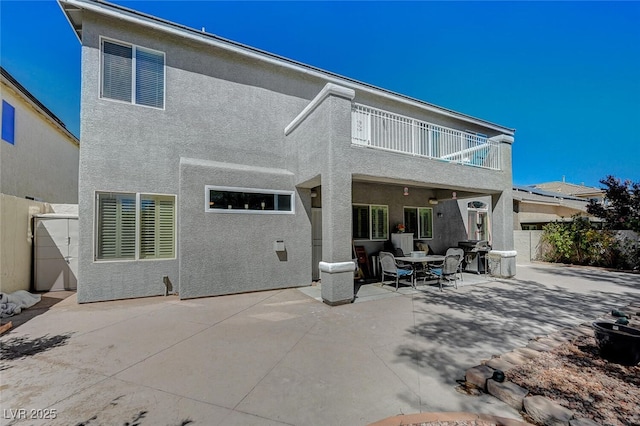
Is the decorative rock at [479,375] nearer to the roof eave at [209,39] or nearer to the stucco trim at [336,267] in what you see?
the stucco trim at [336,267]

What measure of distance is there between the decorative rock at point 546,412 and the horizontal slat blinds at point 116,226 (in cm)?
794

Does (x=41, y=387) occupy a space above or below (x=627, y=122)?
below

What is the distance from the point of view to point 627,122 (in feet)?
63.9

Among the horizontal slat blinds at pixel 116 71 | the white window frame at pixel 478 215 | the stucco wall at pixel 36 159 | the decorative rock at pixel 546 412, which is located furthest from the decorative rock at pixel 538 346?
the stucco wall at pixel 36 159

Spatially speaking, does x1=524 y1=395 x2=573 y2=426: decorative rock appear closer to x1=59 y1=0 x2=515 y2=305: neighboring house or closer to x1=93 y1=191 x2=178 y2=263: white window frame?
x1=59 y1=0 x2=515 y2=305: neighboring house

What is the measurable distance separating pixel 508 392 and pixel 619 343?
201 cm

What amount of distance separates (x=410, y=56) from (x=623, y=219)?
472 inches

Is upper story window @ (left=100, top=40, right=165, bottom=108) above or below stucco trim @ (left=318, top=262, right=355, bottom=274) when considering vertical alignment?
above

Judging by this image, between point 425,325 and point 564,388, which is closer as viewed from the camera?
point 564,388

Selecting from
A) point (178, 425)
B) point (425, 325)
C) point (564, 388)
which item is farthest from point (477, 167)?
point (178, 425)

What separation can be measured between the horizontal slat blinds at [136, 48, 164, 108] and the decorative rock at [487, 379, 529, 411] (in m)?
8.74

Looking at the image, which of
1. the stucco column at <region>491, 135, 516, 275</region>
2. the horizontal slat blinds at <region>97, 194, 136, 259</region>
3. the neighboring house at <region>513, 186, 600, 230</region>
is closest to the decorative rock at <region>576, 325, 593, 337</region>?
the stucco column at <region>491, 135, 516, 275</region>

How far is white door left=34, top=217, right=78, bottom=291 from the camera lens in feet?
24.1

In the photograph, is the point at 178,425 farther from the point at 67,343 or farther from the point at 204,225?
the point at 204,225
